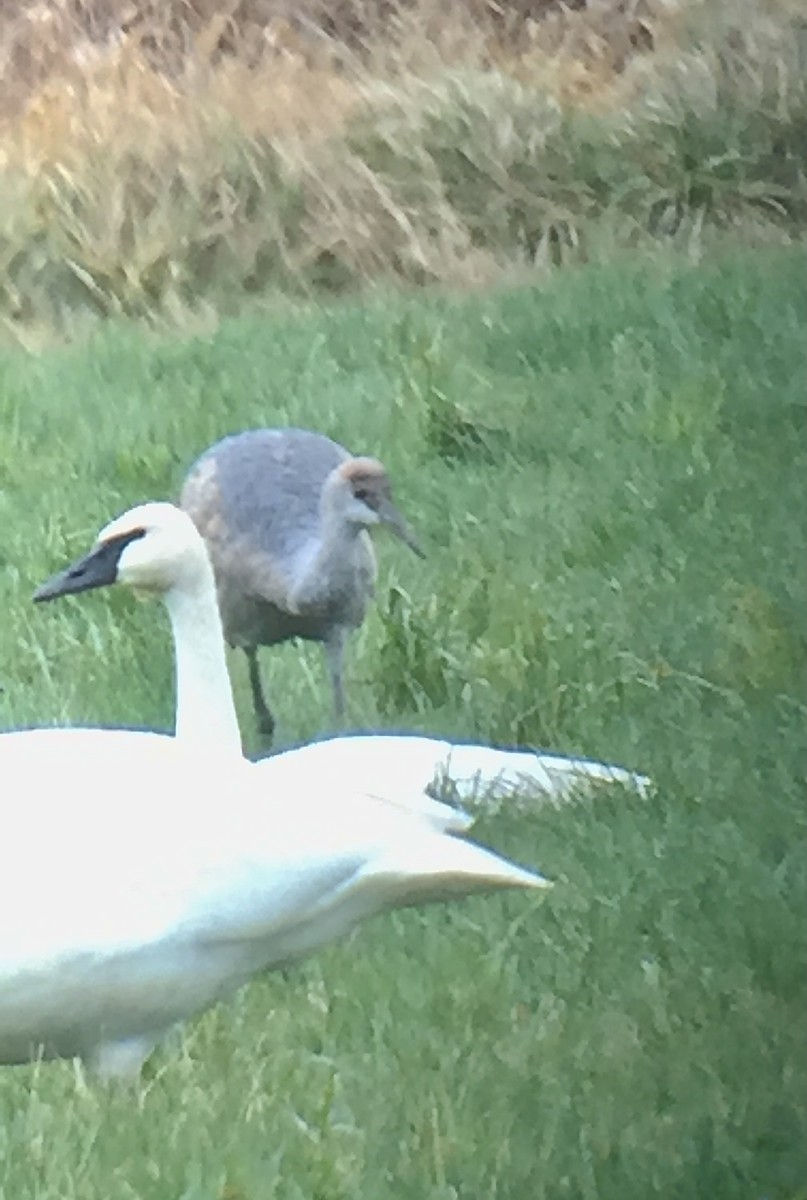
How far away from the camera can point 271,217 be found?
179 cm

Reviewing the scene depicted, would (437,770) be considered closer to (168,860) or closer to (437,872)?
(437,872)

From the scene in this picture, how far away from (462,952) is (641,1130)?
0.58ft

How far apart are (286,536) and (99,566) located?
0.14 m

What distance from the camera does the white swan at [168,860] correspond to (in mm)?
1595

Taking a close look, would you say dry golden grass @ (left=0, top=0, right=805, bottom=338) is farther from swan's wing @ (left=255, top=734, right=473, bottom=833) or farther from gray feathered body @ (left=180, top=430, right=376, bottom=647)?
swan's wing @ (left=255, top=734, right=473, bottom=833)

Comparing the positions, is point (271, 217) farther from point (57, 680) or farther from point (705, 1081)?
point (705, 1081)

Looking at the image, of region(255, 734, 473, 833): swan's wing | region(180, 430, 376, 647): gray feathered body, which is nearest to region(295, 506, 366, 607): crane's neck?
region(180, 430, 376, 647): gray feathered body

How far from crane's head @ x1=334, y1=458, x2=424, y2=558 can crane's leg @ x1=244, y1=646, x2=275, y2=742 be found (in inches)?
4.7

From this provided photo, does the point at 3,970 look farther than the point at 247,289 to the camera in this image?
No

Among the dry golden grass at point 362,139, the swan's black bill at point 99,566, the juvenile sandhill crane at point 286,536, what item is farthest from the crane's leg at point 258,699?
the dry golden grass at point 362,139

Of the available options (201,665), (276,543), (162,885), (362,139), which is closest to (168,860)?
(162,885)

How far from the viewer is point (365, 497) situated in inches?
69.2

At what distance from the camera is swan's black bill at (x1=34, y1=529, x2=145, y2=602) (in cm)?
168

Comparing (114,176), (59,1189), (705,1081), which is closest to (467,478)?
(114,176)
